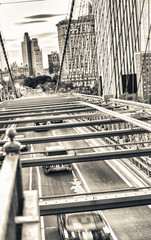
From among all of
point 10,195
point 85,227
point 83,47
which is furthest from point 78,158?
point 83,47

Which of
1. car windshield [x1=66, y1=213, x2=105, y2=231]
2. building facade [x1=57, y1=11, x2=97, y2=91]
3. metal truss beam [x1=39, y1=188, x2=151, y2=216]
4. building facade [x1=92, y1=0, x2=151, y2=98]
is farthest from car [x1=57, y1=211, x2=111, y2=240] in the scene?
building facade [x1=57, y1=11, x2=97, y2=91]

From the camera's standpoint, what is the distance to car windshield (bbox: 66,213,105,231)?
1082 cm

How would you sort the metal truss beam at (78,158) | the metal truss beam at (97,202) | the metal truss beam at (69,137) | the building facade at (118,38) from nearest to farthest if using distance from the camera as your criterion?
the metal truss beam at (97,202) < the metal truss beam at (78,158) < the metal truss beam at (69,137) < the building facade at (118,38)

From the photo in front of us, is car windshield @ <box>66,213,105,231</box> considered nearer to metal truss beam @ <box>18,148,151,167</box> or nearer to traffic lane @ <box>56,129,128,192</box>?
metal truss beam @ <box>18,148,151,167</box>

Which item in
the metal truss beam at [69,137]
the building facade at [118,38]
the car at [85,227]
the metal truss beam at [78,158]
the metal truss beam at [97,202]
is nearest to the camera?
the metal truss beam at [97,202]

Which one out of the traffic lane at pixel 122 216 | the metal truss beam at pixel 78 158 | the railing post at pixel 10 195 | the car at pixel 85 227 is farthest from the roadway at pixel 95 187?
the railing post at pixel 10 195

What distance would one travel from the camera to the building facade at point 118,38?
26906 millimetres

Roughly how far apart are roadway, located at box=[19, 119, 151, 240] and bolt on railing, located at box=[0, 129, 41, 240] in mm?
10571

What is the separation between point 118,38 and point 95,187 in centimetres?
7352

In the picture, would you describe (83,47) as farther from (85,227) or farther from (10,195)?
(10,195)

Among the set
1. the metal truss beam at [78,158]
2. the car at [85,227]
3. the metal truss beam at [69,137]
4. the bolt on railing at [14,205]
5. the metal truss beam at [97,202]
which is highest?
the bolt on railing at [14,205]

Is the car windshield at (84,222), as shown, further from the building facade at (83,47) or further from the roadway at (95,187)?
the building facade at (83,47)

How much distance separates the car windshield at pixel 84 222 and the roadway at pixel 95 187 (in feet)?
9.64

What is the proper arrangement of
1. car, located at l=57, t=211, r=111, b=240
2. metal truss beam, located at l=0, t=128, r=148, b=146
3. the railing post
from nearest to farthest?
1. the railing post
2. car, located at l=57, t=211, r=111, b=240
3. metal truss beam, located at l=0, t=128, r=148, b=146
